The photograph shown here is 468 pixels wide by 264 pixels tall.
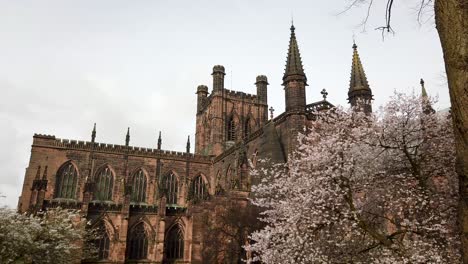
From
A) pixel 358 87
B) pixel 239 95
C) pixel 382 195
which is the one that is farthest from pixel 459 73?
pixel 239 95

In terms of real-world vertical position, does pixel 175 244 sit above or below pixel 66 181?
below

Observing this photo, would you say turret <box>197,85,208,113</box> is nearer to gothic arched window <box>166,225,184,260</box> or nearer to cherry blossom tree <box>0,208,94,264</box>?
gothic arched window <box>166,225,184,260</box>

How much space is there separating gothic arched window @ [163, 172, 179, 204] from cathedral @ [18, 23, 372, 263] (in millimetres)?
113

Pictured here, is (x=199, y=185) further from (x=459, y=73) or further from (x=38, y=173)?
(x=459, y=73)

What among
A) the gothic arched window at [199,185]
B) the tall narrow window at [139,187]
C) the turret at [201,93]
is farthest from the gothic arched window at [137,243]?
the turret at [201,93]

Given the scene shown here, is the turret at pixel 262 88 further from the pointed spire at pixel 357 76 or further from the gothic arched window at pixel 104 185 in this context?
the pointed spire at pixel 357 76

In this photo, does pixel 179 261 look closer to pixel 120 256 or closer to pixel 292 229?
pixel 120 256

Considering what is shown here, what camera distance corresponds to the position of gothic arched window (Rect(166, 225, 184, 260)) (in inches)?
1459

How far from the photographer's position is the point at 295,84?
2564 centimetres

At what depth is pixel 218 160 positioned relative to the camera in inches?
1720

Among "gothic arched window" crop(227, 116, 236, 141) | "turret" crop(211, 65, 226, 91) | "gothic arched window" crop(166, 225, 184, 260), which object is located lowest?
"gothic arched window" crop(166, 225, 184, 260)

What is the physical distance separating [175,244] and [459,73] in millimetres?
36323

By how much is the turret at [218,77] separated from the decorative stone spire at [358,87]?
22.7 metres

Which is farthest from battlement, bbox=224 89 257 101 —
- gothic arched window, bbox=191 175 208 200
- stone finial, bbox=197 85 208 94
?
gothic arched window, bbox=191 175 208 200
